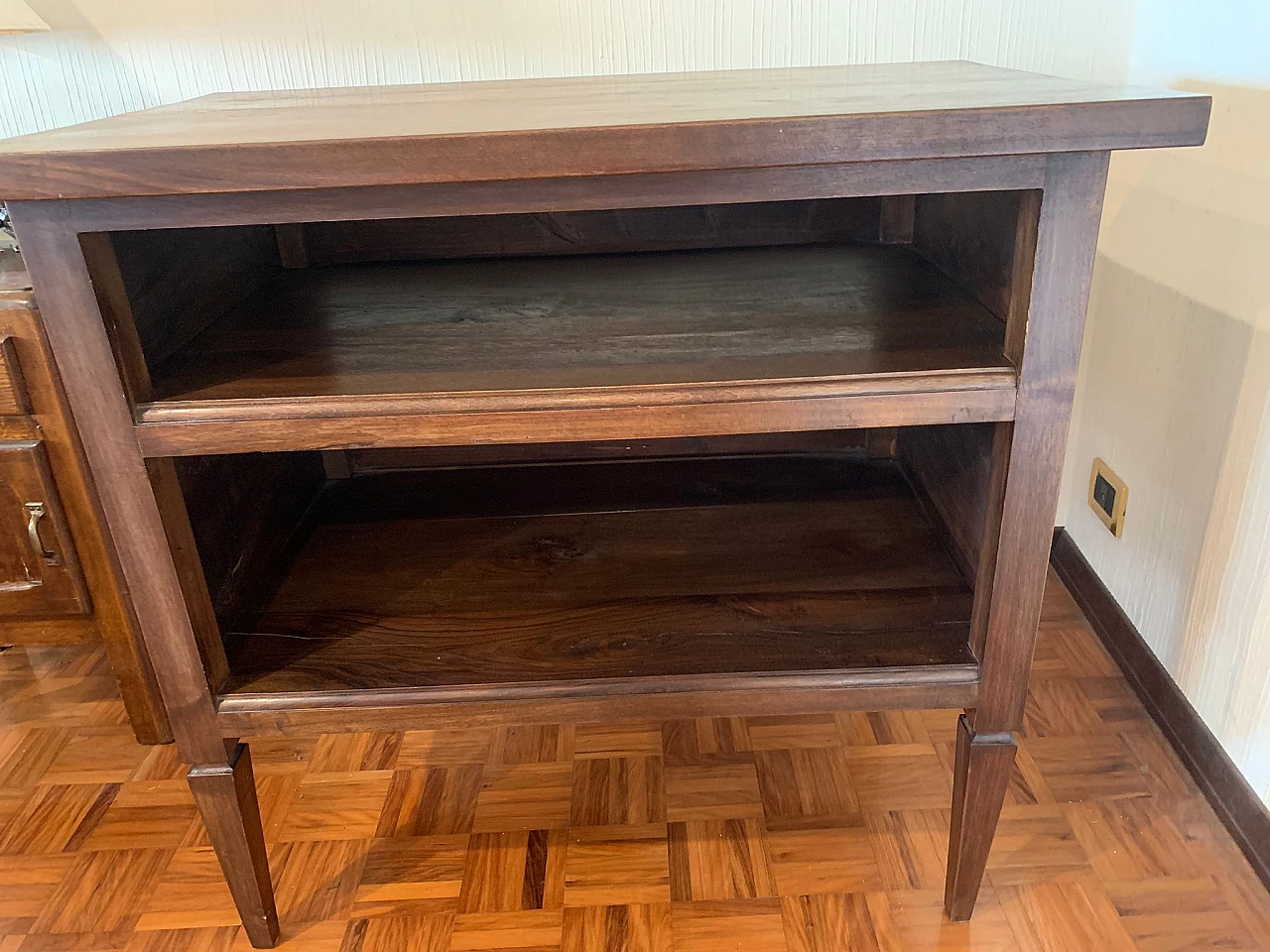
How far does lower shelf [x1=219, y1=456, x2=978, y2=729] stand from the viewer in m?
0.78

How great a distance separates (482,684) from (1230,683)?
805mm

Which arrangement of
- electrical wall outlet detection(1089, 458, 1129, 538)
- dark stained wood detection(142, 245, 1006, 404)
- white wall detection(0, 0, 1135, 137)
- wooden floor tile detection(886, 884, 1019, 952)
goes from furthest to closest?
electrical wall outlet detection(1089, 458, 1129, 538) < white wall detection(0, 0, 1135, 137) < wooden floor tile detection(886, 884, 1019, 952) < dark stained wood detection(142, 245, 1006, 404)

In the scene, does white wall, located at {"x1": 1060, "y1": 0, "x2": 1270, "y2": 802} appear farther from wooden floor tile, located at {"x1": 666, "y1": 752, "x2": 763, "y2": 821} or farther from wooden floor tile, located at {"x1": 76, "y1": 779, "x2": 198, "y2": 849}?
wooden floor tile, located at {"x1": 76, "y1": 779, "x2": 198, "y2": 849}

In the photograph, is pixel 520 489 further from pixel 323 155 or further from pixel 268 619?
pixel 323 155

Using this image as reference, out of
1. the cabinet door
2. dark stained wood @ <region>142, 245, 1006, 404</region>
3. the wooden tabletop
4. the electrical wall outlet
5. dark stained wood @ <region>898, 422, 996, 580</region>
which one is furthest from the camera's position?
the electrical wall outlet

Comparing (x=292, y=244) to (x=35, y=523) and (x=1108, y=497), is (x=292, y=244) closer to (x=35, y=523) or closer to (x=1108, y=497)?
(x=35, y=523)

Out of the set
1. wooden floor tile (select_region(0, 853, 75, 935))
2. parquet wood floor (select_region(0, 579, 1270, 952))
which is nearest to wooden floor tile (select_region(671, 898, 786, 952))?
parquet wood floor (select_region(0, 579, 1270, 952))

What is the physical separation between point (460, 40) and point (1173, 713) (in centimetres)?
118

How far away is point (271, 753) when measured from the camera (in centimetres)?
117

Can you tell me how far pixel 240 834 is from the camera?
0.83m

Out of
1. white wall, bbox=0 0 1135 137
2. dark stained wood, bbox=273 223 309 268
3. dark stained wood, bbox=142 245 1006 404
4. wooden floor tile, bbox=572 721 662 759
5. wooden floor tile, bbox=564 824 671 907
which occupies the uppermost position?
white wall, bbox=0 0 1135 137

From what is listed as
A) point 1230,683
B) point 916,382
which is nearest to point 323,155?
point 916,382

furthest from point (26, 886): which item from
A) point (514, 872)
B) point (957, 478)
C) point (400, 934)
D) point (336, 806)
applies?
point (957, 478)

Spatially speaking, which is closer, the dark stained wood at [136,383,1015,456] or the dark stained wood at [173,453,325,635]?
the dark stained wood at [136,383,1015,456]
